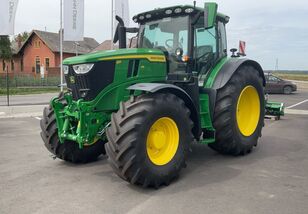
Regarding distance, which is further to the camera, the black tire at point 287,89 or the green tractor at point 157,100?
the black tire at point 287,89

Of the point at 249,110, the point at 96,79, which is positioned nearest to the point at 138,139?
the point at 96,79

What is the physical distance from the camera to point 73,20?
16.3 m

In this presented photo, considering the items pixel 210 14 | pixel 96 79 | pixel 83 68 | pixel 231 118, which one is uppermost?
pixel 210 14

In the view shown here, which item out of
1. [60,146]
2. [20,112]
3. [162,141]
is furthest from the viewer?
[20,112]

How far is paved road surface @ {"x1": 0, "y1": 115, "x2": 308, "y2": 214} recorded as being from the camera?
430 cm

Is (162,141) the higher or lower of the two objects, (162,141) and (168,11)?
the lower

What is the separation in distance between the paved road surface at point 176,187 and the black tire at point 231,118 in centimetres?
23

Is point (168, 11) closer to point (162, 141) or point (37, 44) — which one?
point (162, 141)

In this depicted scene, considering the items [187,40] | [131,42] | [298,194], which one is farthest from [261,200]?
[131,42]

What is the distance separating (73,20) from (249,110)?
1126 cm

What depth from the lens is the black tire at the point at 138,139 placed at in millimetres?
4613

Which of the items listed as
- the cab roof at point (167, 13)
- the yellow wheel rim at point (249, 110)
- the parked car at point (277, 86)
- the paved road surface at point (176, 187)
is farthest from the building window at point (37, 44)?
the yellow wheel rim at point (249, 110)

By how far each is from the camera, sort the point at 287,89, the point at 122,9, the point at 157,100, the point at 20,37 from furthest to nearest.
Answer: the point at 20,37
the point at 287,89
the point at 122,9
the point at 157,100

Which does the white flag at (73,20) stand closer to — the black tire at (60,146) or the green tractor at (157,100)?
the green tractor at (157,100)
